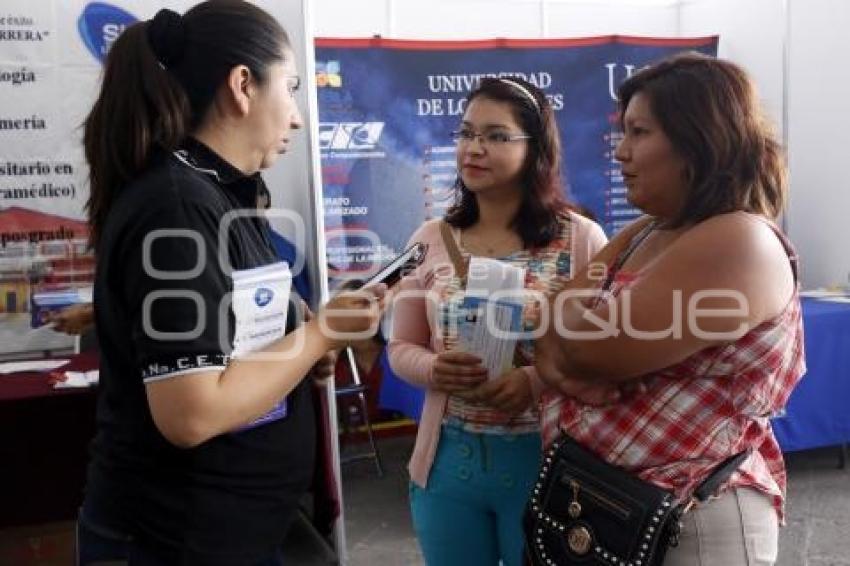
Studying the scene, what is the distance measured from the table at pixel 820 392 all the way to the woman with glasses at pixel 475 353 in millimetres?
1854

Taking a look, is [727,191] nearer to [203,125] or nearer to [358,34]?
[203,125]

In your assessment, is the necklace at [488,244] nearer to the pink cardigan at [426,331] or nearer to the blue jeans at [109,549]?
the pink cardigan at [426,331]

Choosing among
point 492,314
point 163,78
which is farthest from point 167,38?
point 492,314

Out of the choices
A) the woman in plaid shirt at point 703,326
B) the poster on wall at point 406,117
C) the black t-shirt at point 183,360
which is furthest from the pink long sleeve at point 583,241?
the poster on wall at point 406,117

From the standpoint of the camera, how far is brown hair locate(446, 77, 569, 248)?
159 cm

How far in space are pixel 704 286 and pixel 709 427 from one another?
8.1 inches

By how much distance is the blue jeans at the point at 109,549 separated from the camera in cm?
102

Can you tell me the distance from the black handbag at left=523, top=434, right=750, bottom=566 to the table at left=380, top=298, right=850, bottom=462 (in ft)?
7.37

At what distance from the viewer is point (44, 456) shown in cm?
273

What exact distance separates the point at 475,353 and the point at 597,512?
0.42 metres

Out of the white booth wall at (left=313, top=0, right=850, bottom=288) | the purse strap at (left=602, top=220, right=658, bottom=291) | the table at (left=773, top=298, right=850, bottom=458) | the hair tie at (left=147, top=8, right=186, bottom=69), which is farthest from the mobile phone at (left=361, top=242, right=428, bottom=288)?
the white booth wall at (left=313, top=0, right=850, bottom=288)

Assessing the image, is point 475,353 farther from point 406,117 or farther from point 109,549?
point 406,117

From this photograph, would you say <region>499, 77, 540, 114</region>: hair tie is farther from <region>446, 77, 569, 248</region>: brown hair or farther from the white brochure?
the white brochure

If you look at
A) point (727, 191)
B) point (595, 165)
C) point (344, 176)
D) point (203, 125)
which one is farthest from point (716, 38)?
point (203, 125)
